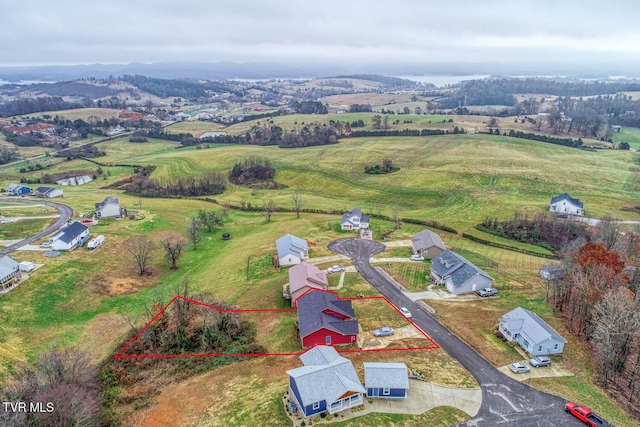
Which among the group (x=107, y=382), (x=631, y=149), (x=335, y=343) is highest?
(x=631, y=149)

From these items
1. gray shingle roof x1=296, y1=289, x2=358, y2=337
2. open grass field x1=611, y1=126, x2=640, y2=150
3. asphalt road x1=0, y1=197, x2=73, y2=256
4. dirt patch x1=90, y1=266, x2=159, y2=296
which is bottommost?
dirt patch x1=90, y1=266, x2=159, y2=296

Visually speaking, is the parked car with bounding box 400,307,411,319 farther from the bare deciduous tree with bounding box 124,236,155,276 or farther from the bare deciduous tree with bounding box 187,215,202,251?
the bare deciduous tree with bounding box 187,215,202,251

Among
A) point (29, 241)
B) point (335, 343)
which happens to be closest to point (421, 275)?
point (335, 343)

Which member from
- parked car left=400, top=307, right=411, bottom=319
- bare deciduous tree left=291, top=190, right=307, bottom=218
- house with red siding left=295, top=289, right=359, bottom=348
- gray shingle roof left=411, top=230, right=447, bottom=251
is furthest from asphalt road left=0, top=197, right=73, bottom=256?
gray shingle roof left=411, top=230, right=447, bottom=251

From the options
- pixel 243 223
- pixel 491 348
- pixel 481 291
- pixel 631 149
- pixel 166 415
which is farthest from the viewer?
pixel 631 149

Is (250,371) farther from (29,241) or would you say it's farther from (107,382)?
(29,241)

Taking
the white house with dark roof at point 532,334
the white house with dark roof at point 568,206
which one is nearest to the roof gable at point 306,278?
the white house with dark roof at point 532,334
